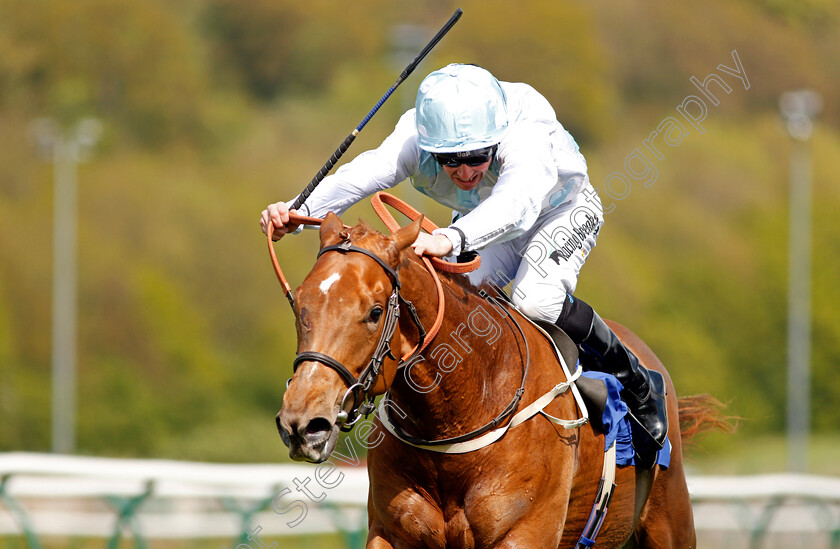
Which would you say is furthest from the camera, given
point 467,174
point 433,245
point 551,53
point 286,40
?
point 286,40

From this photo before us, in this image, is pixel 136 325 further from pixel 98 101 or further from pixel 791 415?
pixel 791 415

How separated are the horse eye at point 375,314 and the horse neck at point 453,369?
20cm

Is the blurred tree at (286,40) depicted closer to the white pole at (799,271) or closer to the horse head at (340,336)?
the white pole at (799,271)

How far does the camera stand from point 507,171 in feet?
12.2

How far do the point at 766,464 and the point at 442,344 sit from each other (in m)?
→ 20.0

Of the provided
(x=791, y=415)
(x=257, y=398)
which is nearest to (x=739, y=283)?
(x=791, y=415)

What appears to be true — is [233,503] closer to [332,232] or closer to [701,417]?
[701,417]

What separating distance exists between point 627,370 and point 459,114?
129cm

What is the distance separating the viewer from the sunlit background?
27969 mm

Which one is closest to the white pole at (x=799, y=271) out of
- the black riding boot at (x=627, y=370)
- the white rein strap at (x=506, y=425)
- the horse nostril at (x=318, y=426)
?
the black riding boot at (x=627, y=370)

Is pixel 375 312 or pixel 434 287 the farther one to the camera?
pixel 434 287

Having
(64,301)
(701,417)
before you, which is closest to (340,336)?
(701,417)

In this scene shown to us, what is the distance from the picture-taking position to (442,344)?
3.43m

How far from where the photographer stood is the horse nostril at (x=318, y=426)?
2826 mm
